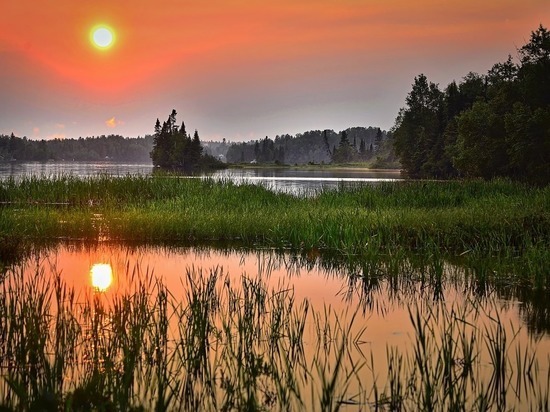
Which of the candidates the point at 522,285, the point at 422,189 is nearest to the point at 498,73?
the point at 422,189

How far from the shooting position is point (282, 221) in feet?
80.4

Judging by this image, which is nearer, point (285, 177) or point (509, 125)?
point (509, 125)

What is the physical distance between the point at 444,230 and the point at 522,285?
22.7ft

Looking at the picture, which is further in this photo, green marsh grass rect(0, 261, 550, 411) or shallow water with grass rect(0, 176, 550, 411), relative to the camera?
shallow water with grass rect(0, 176, 550, 411)

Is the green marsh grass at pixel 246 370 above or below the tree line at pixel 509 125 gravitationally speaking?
below

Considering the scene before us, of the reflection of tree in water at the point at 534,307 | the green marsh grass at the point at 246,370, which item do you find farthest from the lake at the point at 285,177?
the green marsh grass at the point at 246,370

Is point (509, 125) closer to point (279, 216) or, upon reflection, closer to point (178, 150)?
point (279, 216)

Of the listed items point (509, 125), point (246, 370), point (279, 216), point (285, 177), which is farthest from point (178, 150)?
point (246, 370)

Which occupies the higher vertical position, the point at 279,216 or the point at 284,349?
the point at 279,216

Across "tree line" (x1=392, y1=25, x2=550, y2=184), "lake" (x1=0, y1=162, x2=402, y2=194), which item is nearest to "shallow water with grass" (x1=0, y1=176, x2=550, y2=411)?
"lake" (x1=0, y1=162, x2=402, y2=194)

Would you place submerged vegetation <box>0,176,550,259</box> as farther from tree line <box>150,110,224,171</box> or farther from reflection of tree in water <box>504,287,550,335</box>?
tree line <box>150,110,224,171</box>

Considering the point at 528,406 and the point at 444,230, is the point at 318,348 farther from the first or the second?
the point at 444,230

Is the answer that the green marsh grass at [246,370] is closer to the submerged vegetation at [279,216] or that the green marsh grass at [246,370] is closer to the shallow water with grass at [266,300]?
the shallow water with grass at [266,300]

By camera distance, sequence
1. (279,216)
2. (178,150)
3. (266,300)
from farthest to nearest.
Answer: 1. (178,150)
2. (279,216)
3. (266,300)
